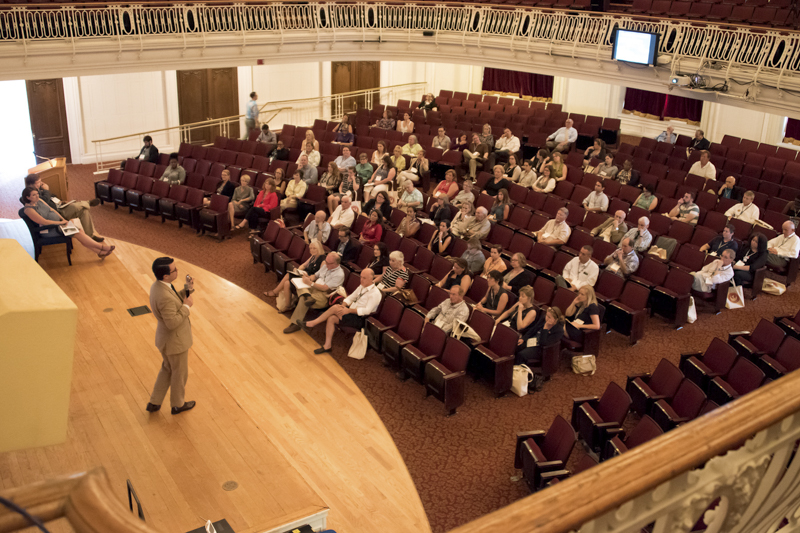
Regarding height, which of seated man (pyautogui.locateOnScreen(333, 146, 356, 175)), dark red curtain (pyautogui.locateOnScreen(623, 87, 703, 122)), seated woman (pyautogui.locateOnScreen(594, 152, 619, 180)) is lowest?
seated man (pyautogui.locateOnScreen(333, 146, 356, 175))

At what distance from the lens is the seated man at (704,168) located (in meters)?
10.9

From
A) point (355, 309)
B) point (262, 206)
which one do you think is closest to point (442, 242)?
point (355, 309)

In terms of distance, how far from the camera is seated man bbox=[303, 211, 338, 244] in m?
8.91

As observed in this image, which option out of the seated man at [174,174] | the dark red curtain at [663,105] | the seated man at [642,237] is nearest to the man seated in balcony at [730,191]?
the seated man at [642,237]

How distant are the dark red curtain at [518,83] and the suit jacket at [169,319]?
15.3 metres

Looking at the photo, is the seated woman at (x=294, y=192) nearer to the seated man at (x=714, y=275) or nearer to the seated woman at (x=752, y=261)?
the seated man at (x=714, y=275)

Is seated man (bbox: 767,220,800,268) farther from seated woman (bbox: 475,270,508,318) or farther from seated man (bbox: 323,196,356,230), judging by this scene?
seated man (bbox: 323,196,356,230)

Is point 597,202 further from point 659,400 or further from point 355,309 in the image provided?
point 659,400

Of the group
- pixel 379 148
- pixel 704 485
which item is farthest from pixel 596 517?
pixel 379 148

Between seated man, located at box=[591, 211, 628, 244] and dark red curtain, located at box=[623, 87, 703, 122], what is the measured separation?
28.7 feet

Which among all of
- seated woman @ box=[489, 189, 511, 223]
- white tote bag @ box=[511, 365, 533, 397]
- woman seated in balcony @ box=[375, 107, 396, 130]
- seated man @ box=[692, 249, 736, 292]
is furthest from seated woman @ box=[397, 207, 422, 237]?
woman seated in balcony @ box=[375, 107, 396, 130]

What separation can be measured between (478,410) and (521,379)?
0.51 m

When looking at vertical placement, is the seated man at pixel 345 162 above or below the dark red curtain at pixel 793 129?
below

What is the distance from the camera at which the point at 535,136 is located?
45.0ft
